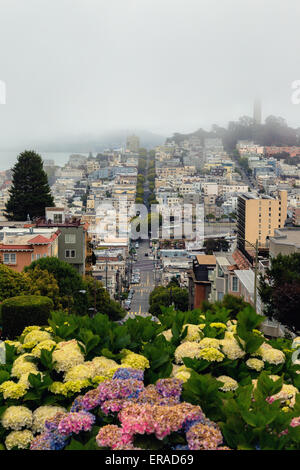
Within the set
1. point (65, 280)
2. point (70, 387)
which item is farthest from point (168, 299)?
point (70, 387)

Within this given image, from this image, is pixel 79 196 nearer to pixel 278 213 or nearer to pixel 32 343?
pixel 278 213

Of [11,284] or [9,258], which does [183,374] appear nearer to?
[11,284]

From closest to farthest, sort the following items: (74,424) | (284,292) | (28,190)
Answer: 1. (74,424)
2. (284,292)
3. (28,190)

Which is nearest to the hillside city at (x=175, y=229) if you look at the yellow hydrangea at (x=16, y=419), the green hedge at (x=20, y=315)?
the green hedge at (x=20, y=315)

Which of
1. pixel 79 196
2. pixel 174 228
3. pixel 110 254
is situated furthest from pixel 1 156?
pixel 110 254

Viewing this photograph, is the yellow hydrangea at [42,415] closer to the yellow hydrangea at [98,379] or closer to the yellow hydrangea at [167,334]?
the yellow hydrangea at [98,379]

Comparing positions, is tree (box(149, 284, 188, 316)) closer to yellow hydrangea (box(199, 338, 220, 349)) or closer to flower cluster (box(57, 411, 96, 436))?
yellow hydrangea (box(199, 338, 220, 349))
